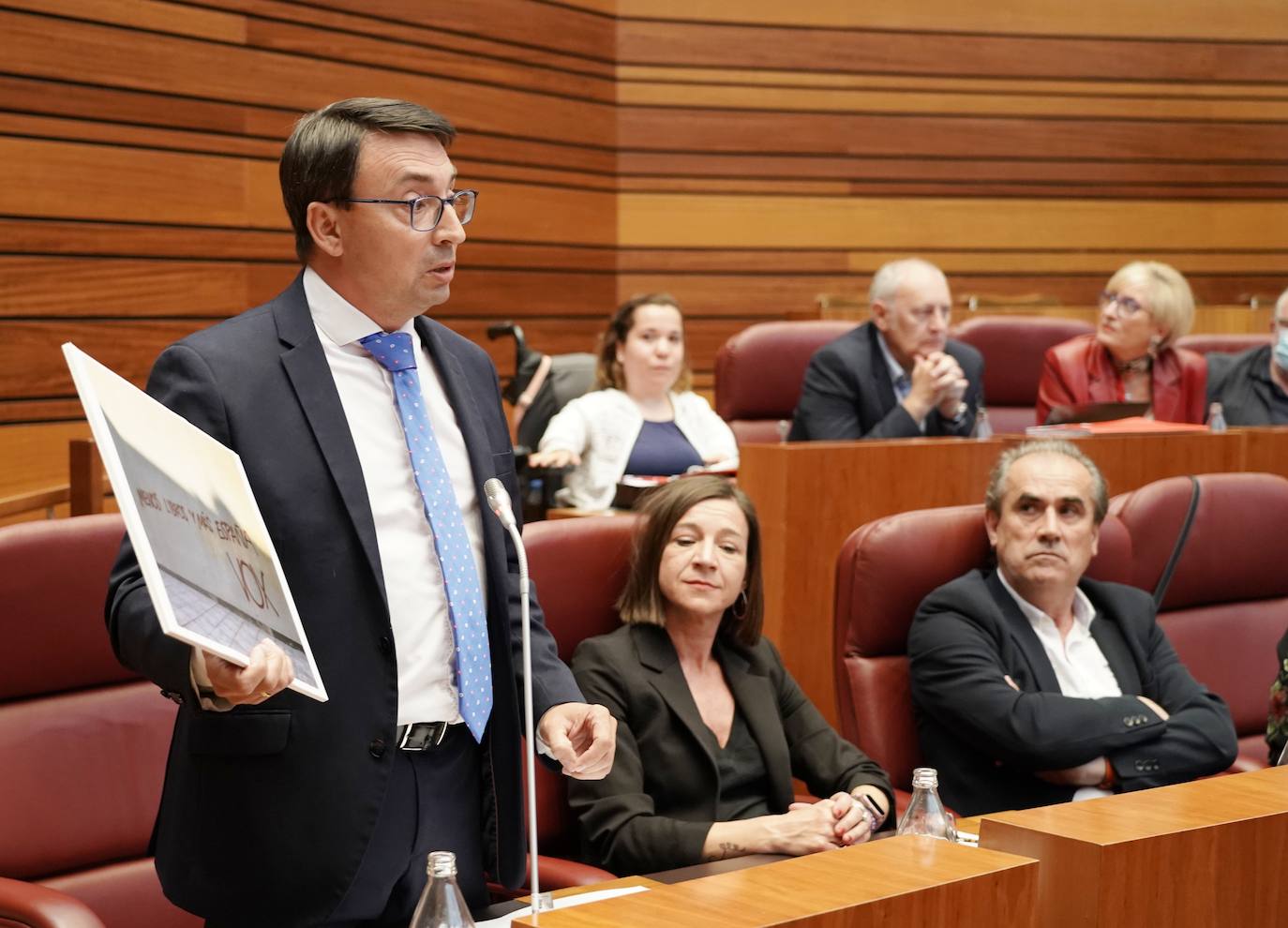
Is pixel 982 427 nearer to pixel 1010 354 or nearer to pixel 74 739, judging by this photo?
pixel 1010 354

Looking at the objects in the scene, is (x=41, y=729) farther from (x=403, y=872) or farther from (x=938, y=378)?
(x=938, y=378)

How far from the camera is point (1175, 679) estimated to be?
8.18ft

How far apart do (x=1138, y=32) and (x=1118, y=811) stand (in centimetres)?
682

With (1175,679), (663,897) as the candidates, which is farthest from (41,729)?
(1175,679)

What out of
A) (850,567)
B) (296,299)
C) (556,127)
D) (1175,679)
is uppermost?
(556,127)

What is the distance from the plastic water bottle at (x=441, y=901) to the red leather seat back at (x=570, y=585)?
0.91 meters

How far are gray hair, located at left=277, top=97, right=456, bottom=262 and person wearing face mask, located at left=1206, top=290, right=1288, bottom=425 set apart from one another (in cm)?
330

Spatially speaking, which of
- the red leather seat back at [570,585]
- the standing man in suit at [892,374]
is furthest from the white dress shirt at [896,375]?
the red leather seat back at [570,585]

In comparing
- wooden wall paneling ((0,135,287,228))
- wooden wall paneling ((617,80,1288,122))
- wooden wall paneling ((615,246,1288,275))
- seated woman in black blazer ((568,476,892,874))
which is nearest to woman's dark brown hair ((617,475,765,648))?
seated woman in black blazer ((568,476,892,874))

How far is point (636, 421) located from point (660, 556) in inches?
68.5

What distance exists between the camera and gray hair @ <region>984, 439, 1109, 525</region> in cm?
254

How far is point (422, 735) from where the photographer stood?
1.46 metres

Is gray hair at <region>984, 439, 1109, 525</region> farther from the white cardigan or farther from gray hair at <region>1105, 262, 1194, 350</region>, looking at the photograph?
gray hair at <region>1105, 262, 1194, 350</region>

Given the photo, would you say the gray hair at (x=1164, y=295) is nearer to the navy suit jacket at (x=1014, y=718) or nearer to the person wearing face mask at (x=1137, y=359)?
the person wearing face mask at (x=1137, y=359)
